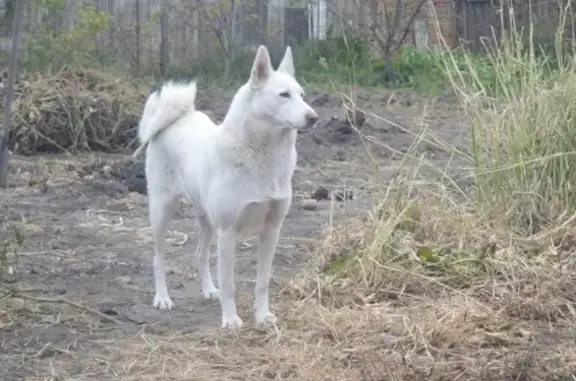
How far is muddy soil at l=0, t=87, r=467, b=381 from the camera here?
17.8ft

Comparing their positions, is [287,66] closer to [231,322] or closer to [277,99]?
[277,99]

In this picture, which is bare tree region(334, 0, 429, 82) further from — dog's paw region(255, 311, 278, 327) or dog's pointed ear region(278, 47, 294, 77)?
dog's paw region(255, 311, 278, 327)

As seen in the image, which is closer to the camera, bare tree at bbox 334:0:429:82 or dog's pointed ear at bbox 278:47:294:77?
dog's pointed ear at bbox 278:47:294:77

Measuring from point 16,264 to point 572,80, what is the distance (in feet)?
11.0

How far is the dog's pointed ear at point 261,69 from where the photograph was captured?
5262 mm

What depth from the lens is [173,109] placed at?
6074 mm

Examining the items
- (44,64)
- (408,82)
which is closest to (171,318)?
(44,64)

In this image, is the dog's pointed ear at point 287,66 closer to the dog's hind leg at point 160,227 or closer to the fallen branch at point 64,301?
the dog's hind leg at point 160,227

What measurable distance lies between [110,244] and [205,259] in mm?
1345

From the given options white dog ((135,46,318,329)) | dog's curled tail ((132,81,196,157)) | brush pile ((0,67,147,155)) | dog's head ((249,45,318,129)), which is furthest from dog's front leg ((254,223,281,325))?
brush pile ((0,67,147,155))

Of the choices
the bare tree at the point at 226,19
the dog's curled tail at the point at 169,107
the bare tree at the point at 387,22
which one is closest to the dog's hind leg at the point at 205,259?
the dog's curled tail at the point at 169,107

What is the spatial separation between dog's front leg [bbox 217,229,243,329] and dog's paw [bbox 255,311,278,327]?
9 cm

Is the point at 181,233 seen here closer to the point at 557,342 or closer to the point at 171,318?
the point at 171,318

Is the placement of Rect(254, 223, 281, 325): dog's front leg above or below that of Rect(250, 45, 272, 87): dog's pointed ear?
below
